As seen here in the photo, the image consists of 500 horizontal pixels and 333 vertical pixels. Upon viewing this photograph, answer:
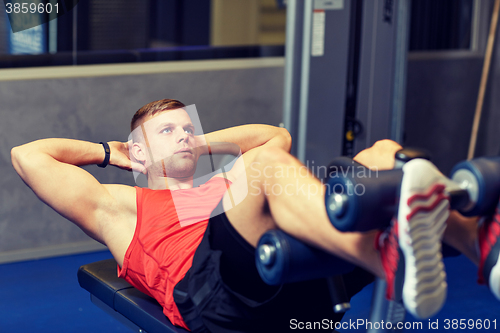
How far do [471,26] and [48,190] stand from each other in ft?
11.3

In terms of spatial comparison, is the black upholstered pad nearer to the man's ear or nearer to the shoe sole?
the man's ear

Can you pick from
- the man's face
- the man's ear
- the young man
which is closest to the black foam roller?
the young man

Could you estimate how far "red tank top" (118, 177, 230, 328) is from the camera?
140cm

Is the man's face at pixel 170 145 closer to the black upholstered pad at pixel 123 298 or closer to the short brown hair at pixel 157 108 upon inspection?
the short brown hair at pixel 157 108

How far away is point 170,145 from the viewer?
64.9 inches

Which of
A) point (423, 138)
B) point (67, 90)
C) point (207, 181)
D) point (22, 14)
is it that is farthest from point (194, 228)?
point (423, 138)

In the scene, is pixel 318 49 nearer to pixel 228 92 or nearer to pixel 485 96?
pixel 228 92

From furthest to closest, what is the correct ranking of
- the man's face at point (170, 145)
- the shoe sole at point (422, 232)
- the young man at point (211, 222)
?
the man's face at point (170, 145) < the young man at point (211, 222) < the shoe sole at point (422, 232)

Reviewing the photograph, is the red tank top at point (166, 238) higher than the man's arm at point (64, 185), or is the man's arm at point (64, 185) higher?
the man's arm at point (64, 185)

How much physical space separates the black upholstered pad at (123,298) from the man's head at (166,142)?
0.34 meters

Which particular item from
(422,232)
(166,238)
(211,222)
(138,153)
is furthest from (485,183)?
(138,153)

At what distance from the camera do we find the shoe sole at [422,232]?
2.92 ft

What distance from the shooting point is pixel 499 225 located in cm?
96

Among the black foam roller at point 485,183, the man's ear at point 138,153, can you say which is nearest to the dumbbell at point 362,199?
the black foam roller at point 485,183
